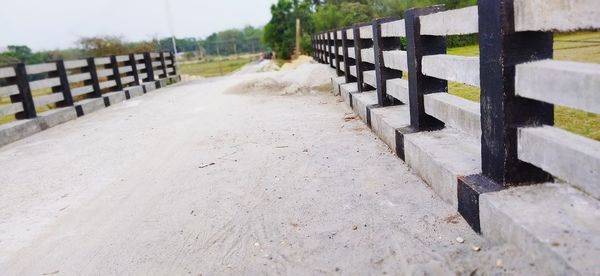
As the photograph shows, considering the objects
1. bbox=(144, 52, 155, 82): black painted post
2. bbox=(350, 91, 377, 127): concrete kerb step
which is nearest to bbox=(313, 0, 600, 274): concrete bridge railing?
bbox=(350, 91, 377, 127): concrete kerb step

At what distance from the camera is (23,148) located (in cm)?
601

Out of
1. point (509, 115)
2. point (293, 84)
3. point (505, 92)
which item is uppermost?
point (505, 92)

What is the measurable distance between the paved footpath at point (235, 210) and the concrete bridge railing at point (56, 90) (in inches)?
71.8

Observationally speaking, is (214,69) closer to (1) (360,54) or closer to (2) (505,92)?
(1) (360,54)

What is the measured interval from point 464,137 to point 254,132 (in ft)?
9.09

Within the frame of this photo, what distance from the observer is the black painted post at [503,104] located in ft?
6.72

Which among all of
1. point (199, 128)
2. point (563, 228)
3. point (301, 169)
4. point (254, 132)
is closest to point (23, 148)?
point (199, 128)

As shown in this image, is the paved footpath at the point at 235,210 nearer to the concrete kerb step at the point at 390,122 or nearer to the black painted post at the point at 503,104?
the concrete kerb step at the point at 390,122

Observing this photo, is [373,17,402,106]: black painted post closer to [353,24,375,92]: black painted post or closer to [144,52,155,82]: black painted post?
[353,24,375,92]: black painted post

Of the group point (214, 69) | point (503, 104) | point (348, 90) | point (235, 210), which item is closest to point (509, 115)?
point (503, 104)

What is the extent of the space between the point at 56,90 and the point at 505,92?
879 centimetres

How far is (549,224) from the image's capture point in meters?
1.81

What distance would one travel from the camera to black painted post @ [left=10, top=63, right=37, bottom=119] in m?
7.32

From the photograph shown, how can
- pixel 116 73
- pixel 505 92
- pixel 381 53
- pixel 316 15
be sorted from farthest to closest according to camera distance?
pixel 316 15 < pixel 116 73 < pixel 381 53 < pixel 505 92
